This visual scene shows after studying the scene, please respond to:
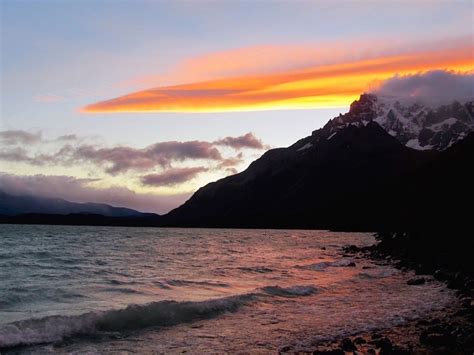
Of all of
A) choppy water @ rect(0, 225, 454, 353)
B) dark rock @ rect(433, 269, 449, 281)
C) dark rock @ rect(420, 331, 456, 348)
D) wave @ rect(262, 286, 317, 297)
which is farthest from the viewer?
dark rock @ rect(433, 269, 449, 281)

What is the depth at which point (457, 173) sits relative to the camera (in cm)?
7269

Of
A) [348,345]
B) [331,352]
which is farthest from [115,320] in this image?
[348,345]

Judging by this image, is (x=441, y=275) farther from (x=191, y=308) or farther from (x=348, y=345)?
(x=348, y=345)

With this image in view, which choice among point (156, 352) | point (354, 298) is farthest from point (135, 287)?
point (156, 352)

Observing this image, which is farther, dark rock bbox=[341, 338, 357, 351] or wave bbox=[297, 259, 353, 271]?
wave bbox=[297, 259, 353, 271]

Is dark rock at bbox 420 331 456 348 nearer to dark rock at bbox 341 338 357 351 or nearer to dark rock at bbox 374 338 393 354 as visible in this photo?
dark rock at bbox 374 338 393 354

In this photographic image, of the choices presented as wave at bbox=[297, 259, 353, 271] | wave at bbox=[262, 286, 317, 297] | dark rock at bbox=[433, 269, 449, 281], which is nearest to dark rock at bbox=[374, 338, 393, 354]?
wave at bbox=[262, 286, 317, 297]

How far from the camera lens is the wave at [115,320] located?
62.4ft

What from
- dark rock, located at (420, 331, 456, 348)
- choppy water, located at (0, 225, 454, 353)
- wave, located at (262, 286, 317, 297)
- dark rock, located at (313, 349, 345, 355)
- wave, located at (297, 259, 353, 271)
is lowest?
wave, located at (297, 259, 353, 271)

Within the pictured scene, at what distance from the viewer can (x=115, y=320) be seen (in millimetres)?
21922

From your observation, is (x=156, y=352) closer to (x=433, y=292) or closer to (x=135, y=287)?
(x=135, y=287)

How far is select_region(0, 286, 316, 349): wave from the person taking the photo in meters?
19.0

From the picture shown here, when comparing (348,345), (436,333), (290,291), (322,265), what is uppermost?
(436,333)

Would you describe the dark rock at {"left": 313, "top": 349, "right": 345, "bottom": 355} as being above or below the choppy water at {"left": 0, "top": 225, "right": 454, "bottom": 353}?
above
